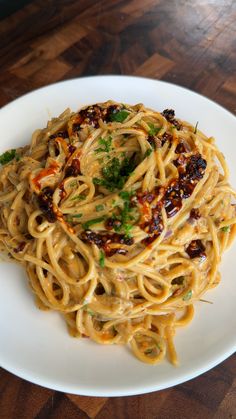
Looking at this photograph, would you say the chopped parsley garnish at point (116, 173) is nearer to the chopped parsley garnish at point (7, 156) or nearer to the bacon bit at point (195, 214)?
the bacon bit at point (195, 214)

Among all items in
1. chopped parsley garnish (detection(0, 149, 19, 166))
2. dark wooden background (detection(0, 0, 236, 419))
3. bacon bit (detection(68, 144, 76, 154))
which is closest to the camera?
bacon bit (detection(68, 144, 76, 154))

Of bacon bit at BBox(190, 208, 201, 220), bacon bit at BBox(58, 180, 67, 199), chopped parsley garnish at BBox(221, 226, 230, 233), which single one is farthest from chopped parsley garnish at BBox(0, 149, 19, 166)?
chopped parsley garnish at BBox(221, 226, 230, 233)

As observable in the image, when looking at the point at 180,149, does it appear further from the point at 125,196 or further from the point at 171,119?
the point at 125,196

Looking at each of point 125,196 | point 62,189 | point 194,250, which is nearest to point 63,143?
point 62,189

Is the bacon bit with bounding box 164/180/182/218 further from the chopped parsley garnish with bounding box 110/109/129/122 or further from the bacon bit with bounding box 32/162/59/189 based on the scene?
the bacon bit with bounding box 32/162/59/189

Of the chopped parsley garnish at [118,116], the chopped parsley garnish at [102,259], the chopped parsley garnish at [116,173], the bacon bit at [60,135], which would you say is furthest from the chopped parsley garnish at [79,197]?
the chopped parsley garnish at [118,116]

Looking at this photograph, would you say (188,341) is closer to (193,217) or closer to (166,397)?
(166,397)

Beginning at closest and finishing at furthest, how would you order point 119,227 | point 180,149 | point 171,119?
1. point 119,227
2. point 180,149
3. point 171,119
